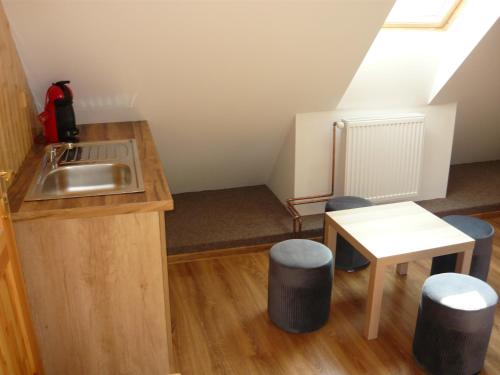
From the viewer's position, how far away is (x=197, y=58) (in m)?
2.68

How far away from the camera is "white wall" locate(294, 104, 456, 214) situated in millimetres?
3469

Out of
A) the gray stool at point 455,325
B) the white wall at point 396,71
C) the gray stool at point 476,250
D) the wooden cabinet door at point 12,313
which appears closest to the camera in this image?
the wooden cabinet door at point 12,313

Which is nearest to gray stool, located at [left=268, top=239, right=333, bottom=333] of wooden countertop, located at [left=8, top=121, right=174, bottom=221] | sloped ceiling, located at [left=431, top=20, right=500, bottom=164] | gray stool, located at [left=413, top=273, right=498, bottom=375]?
gray stool, located at [left=413, top=273, right=498, bottom=375]

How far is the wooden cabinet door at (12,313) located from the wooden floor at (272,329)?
0.78 meters

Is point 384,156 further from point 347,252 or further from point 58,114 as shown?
point 58,114

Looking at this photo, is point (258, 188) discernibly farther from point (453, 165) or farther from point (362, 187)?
point (453, 165)

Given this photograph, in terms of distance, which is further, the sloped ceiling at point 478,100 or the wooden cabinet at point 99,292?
the sloped ceiling at point 478,100

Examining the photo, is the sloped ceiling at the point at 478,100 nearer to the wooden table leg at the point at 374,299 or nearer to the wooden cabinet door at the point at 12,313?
the wooden table leg at the point at 374,299

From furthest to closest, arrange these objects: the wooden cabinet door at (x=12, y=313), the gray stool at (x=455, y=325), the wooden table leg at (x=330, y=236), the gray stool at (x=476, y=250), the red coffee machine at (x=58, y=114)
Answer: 1. the wooden table leg at (x=330, y=236)
2. the gray stool at (x=476, y=250)
3. the red coffee machine at (x=58, y=114)
4. the gray stool at (x=455, y=325)
5. the wooden cabinet door at (x=12, y=313)

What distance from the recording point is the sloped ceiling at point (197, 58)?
2352mm

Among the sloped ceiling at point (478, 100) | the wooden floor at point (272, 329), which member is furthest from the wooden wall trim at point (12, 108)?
the sloped ceiling at point (478, 100)

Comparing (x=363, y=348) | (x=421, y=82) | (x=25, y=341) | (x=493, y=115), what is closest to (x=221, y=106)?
(x=421, y=82)

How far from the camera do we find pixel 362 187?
3.66m

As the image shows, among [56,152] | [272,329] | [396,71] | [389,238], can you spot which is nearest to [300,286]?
[272,329]
